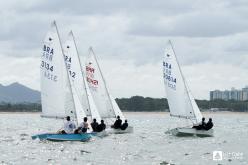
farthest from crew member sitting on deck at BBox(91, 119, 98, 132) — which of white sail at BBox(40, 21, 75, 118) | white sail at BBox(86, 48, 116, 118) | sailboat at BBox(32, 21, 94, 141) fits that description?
white sail at BBox(86, 48, 116, 118)

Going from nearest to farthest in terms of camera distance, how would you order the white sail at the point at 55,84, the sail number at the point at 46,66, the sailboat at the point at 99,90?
the white sail at the point at 55,84 < the sail number at the point at 46,66 < the sailboat at the point at 99,90

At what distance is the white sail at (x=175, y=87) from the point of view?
52.7 metres

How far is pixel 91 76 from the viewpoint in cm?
5884

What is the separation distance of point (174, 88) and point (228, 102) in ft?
486

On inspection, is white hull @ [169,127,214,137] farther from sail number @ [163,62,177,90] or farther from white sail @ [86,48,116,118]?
white sail @ [86,48,116,118]

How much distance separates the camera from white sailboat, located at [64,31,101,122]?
49094 mm

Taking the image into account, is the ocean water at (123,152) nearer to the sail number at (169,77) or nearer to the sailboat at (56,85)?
the sailboat at (56,85)

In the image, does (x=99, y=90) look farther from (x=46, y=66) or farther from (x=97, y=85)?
(x=46, y=66)

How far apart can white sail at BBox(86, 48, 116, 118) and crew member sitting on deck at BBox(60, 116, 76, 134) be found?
16.4 meters

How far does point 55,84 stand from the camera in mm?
43625

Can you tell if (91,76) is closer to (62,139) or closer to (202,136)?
(202,136)

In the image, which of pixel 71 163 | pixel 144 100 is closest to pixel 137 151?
pixel 71 163

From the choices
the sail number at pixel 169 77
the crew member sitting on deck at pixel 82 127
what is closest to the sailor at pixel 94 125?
the crew member sitting on deck at pixel 82 127

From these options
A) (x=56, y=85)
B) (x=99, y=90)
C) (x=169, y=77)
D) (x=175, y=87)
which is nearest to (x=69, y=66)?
(x=56, y=85)
